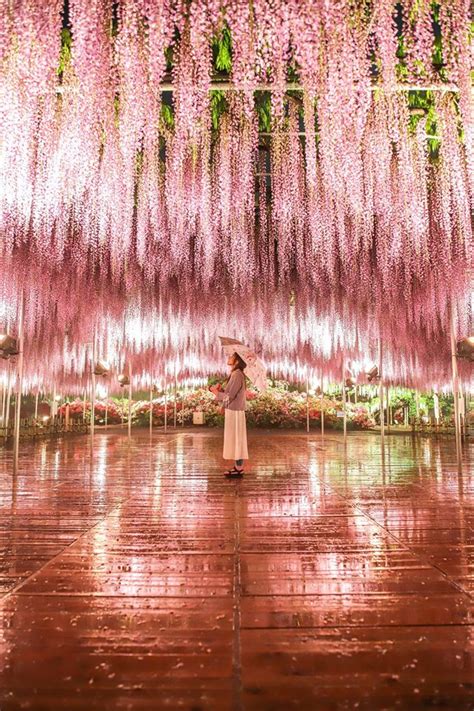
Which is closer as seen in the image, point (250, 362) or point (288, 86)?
point (288, 86)

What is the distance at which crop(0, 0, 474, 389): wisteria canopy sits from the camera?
330cm

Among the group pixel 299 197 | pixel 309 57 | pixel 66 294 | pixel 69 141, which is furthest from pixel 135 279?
pixel 309 57

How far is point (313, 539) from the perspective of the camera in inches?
84.9

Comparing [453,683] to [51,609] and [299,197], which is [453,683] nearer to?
[51,609]

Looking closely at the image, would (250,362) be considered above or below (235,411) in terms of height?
above

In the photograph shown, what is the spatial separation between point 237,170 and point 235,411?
101 inches

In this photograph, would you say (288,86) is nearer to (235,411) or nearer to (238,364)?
(238,364)

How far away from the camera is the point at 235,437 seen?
4453 mm

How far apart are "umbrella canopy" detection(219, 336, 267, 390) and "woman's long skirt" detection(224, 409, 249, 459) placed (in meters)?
0.64

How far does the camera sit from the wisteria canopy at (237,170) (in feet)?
10.8

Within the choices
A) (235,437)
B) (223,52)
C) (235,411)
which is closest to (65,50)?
(223,52)

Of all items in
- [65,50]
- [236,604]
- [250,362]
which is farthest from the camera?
[250,362]

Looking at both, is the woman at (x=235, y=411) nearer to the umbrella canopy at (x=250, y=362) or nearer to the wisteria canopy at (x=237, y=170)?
the umbrella canopy at (x=250, y=362)

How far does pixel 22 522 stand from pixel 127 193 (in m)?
4.07
